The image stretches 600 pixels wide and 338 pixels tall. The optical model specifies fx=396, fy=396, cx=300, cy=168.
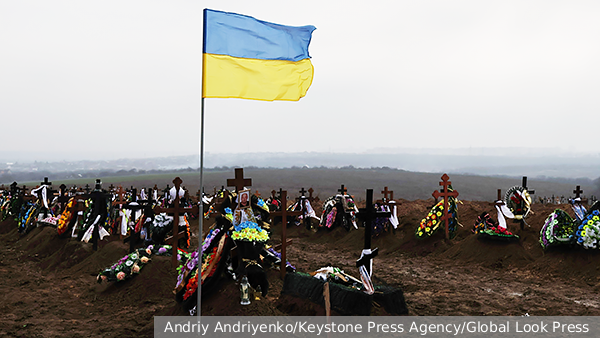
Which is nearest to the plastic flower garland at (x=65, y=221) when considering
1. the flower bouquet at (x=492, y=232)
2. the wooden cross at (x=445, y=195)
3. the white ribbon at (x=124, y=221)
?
the white ribbon at (x=124, y=221)

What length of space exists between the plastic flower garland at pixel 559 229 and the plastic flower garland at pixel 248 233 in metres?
12.5

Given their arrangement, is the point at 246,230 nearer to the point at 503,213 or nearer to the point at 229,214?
the point at 229,214

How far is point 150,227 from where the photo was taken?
1422cm

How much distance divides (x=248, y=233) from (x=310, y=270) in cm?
666

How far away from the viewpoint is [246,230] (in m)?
8.45

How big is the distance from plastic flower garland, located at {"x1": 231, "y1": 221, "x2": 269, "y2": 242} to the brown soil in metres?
1.18

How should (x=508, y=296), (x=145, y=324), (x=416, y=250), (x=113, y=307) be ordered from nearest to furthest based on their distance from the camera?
(x=145, y=324)
(x=113, y=307)
(x=508, y=296)
(x=416, y=250)

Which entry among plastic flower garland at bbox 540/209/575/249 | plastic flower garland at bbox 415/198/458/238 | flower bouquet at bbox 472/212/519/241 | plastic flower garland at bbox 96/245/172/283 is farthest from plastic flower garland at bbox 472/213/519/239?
plastic flower garland at bbox 96/245/172/283

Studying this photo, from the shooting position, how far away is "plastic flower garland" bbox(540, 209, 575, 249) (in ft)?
49.2

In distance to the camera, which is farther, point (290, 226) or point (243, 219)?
point (290, 226)

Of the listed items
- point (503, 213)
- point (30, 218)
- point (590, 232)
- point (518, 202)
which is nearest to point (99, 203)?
point (30, 218)

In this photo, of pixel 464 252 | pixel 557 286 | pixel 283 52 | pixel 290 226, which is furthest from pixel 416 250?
pixel 283 52

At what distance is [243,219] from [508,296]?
27.6ft

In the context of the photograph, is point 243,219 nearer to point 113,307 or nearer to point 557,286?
point 113,307
